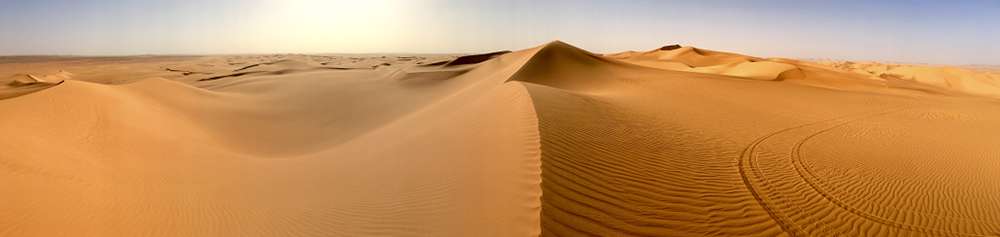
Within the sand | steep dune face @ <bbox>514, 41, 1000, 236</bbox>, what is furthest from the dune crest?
steep dune face @ <bbox>514, 41, 1000, 236</bbox>

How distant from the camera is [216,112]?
17.0 m

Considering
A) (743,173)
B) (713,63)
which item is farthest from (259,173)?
(713,63)

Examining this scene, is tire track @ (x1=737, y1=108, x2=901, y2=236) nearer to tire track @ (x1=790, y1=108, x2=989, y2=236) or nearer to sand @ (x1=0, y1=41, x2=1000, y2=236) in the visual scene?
sand @ (x1=0, y1=41, x2=1000, y2=236)

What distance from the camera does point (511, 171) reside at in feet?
19.1

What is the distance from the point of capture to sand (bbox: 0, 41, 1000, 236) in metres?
5.36

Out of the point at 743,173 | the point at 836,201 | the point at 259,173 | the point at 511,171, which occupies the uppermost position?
the point at 511,171

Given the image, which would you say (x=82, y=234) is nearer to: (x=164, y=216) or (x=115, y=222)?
(x=115, y=222)

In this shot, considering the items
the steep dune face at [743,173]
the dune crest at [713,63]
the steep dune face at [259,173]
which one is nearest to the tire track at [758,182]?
the steep dune face at [743,173]

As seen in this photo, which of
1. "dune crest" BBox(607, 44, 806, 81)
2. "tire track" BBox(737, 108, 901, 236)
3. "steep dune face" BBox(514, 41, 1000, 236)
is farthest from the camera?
"dune crest" BBox(607, 44, 806, 81)

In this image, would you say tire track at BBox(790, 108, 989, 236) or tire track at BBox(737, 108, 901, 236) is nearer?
tire track at BBox(737, 108, 901, 236)

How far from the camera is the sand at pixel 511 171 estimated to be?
536 cm

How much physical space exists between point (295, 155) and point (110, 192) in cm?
368

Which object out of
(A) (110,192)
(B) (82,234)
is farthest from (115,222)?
(A) (110,192)

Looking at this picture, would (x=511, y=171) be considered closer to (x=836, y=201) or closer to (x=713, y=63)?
(x=836, y=201)
